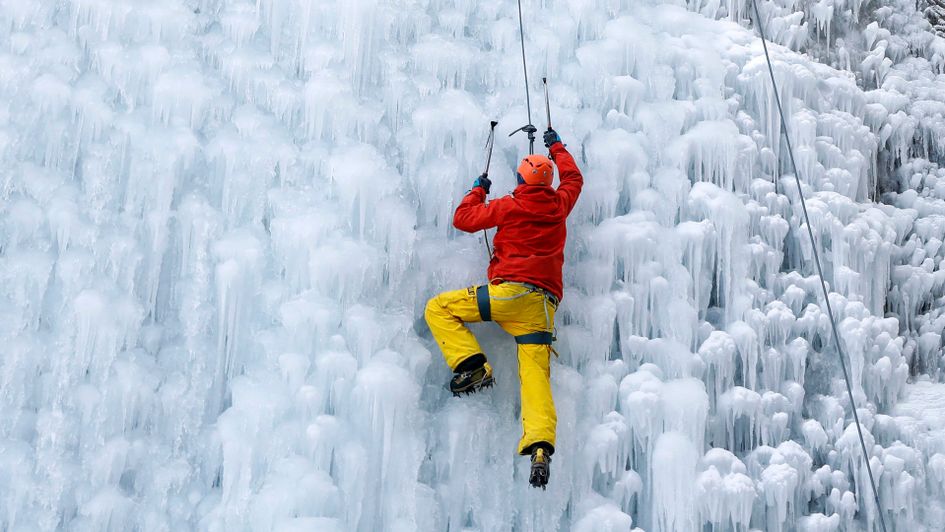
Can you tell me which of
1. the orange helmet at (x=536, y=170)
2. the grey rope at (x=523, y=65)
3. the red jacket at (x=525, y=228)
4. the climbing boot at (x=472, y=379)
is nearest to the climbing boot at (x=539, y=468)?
the climbing boot at (x=472, y=379)

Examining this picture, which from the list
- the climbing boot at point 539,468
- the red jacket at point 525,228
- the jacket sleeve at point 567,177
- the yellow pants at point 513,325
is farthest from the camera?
the jacket sleeve at point 567,177

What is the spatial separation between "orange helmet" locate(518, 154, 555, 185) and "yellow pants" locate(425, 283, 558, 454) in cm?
48

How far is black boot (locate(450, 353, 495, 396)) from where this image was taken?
168 inches

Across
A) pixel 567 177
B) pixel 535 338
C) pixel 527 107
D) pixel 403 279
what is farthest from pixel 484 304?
pixel 527 107

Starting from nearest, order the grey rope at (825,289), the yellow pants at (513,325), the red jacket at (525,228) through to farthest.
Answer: the yellow pants at (513,325), the red jacket at (525,228), the grey rope at (825,289)

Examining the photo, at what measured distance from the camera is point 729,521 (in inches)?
180

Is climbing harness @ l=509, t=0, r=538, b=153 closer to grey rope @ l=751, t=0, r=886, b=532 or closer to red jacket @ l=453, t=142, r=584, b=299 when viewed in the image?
red jacket @ l=453, t=142, r=584, b=299

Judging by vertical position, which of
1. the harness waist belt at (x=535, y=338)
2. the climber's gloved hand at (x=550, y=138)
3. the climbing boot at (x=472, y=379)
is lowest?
the climbing boot at (x=472, y=379)

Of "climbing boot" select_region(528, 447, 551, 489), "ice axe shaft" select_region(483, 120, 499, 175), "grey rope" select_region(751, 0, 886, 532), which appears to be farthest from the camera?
"ice axe shaft" select_region(483, 120, 499, 175)

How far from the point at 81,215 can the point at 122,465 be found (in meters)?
1.21

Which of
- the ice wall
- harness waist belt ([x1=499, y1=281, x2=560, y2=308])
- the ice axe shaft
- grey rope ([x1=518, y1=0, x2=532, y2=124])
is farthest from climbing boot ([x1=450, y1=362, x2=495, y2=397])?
grey rope ([x1=518, y1=0, x2=532, y2=124])

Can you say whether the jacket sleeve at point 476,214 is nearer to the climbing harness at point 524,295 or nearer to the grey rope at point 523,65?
the climbing harness at point 524,295

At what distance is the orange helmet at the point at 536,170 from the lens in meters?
4.36

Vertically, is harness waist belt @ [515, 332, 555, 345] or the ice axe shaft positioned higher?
the ice axe shaft
